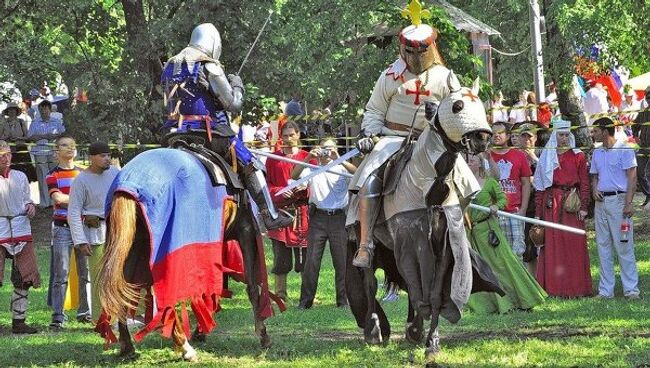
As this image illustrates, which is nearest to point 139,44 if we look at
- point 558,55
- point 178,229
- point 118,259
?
point 558,55

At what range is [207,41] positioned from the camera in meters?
10.5

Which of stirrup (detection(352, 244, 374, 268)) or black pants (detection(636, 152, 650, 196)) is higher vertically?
black pants (detection(636, 152, 650, 196))

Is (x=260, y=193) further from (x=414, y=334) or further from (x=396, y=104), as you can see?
(x=414, y=334)

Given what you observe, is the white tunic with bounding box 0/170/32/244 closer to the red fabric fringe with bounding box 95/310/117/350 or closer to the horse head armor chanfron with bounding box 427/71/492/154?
the red fabric fringe with bounding box 95/310/117/350

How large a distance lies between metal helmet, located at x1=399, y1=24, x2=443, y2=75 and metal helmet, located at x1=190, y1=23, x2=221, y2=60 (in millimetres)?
1668

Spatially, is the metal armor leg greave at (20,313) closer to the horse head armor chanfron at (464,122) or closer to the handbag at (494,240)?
the handbag at (494,240)

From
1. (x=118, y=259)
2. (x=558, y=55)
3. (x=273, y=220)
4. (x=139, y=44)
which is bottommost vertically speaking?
(x=118, y=259)

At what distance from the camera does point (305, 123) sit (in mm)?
22375

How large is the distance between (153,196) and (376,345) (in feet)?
7.24

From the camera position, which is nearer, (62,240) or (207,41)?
(207,41)

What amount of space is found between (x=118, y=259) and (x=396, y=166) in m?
2.21

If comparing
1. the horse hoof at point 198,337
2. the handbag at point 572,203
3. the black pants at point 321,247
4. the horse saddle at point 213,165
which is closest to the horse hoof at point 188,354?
the horse hoof at point 198,337

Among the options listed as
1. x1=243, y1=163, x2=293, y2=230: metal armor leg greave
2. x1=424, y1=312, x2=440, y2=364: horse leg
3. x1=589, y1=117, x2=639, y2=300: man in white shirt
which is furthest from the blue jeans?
x1=589, y1=117, x2=639, y2=300: man in white shirt

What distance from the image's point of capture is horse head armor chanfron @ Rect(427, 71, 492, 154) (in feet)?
28.9
